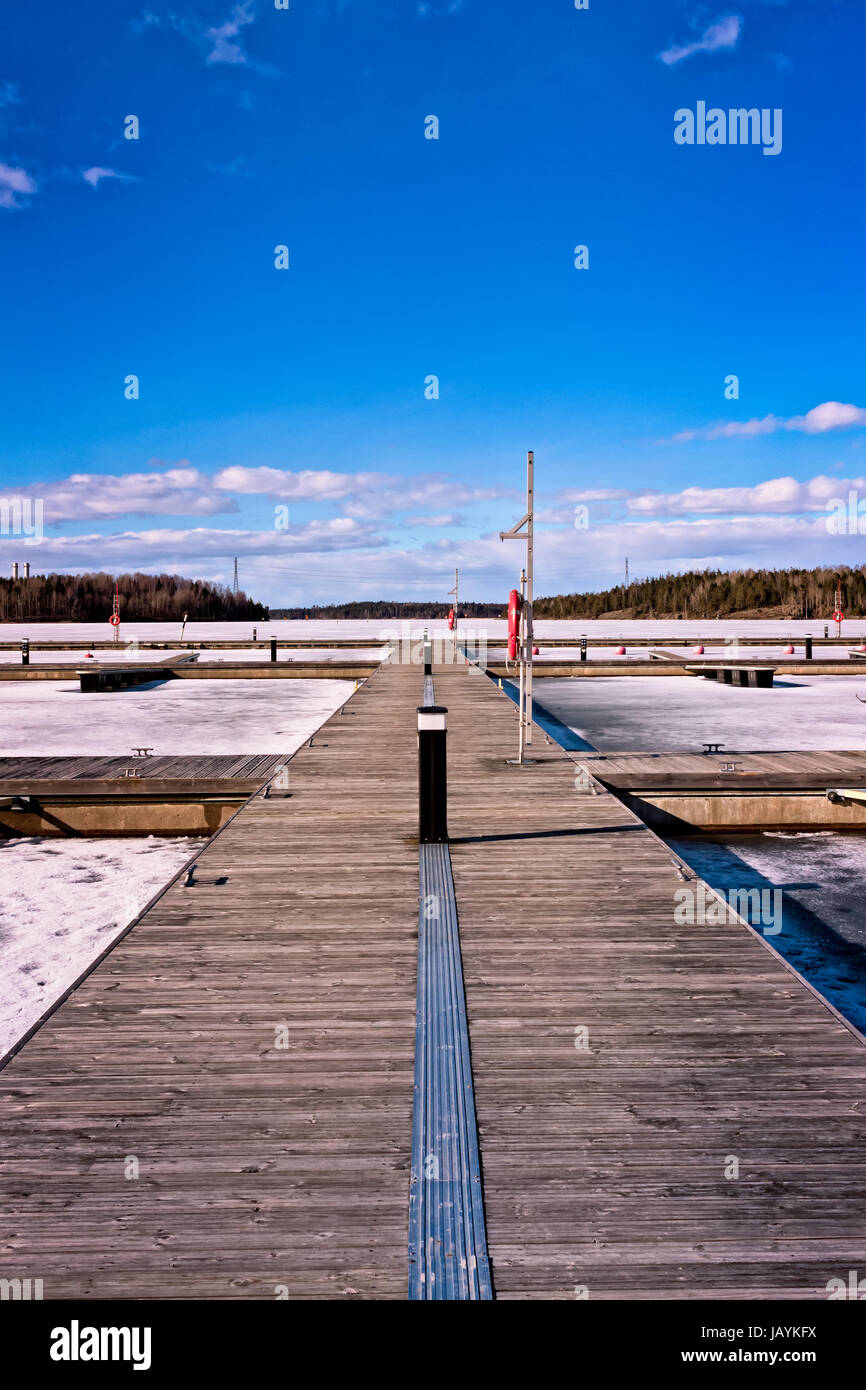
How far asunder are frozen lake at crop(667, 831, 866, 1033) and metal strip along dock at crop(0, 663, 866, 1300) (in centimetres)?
133

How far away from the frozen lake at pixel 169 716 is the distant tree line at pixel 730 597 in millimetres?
59275

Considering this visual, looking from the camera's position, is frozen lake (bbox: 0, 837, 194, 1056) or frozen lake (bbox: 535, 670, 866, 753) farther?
frozen lake (bbox: 535, 670, 866, 753)

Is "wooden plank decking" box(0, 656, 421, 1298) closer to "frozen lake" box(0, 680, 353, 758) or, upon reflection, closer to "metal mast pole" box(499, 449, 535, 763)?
"metal mast pole" box(499, 449, 535, 763)

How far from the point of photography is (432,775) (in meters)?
6.81

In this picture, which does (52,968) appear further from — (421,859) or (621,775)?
(621,775)

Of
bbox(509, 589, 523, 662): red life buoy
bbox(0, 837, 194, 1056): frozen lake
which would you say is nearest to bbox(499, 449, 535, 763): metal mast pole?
bbox(509, 589, 523, 662): red life buoy

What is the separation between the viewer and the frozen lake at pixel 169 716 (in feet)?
48.5

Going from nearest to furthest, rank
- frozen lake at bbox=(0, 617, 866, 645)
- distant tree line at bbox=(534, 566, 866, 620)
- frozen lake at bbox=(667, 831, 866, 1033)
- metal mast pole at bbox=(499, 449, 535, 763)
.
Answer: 1. frozen lake at bbox=(667, 831, 866, 1033)
2. metal mast pole at bbox=(499, 449, 535, 763)
3. frozen lake at bbox=(0, 617, 866, 645)
4. distant tree line at bbox=(534, 566, 866, 620)

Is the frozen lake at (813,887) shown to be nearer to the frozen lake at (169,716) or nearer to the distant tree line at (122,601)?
the frozen lake at (169,716)

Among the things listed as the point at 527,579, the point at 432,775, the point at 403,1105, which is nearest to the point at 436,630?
the point at 527,579

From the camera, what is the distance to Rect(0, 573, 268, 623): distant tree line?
8031cm
